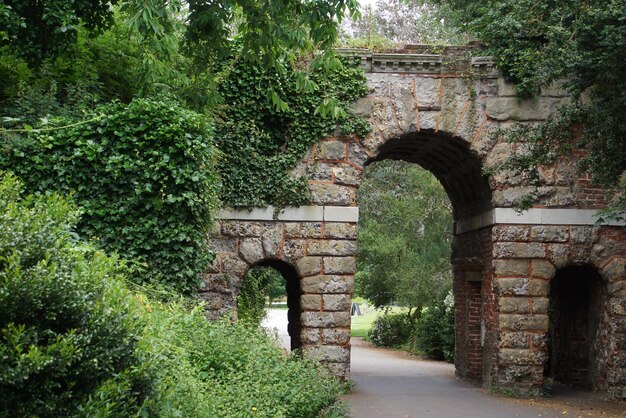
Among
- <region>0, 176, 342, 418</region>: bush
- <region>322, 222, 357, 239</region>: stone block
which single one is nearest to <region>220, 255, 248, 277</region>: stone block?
<region>322, 222, 357, 239</region>: stone block

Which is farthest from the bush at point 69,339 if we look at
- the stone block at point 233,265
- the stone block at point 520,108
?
the stone block at point 520,108

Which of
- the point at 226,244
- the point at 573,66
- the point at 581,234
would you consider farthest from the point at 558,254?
the point at 226,244

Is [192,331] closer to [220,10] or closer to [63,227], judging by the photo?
[63,227]

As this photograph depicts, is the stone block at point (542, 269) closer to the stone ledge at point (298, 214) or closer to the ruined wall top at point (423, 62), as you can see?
the stone ledge at point (298, 214)

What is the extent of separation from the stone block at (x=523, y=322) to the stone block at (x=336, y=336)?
2919 millimetres

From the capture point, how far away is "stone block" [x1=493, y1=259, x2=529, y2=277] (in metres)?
16.4

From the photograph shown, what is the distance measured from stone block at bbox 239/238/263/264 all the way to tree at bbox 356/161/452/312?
1247cm

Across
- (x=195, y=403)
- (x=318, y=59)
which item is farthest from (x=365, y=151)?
(x=195, y=403)

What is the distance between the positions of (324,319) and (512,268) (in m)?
3.68

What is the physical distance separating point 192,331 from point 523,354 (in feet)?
28.3

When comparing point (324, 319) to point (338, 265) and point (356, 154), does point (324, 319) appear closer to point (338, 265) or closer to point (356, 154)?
point (338, 265)

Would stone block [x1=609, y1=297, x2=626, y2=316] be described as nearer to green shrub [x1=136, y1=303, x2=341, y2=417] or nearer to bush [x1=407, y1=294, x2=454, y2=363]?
green shrub [x1=136, y1=303, x2=341, y2=417]

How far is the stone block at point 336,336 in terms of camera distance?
1603 centimetres

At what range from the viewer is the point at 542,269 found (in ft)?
53.6
